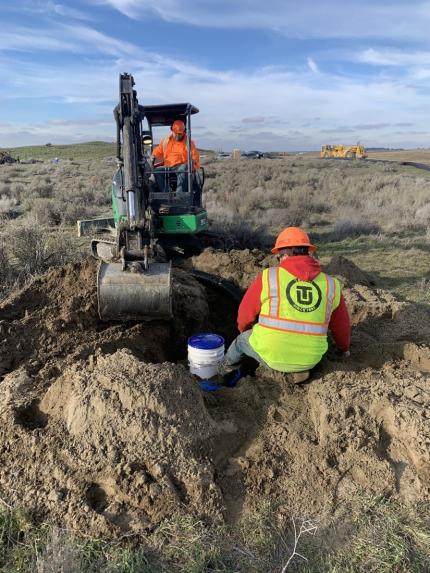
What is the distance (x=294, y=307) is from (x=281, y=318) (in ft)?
0.48

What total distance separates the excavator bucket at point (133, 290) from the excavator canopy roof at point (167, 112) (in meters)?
5.03

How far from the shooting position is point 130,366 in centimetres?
380

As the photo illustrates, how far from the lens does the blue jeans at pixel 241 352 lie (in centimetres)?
451

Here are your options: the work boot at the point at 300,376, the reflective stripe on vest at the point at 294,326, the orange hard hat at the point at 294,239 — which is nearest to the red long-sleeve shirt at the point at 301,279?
the orange hard hat at the point at 294,239

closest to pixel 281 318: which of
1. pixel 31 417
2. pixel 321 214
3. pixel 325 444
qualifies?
pixel 325 444

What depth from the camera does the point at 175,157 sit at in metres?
9.05

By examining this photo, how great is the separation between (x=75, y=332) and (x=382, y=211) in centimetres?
1396

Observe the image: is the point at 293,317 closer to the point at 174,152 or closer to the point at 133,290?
the point at 133,290

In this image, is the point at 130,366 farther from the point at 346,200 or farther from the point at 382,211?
the point at 346,200

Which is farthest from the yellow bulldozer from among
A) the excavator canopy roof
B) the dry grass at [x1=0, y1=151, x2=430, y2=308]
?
the excavator canopy roof

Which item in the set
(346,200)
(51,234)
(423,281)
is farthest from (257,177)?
(423,281)

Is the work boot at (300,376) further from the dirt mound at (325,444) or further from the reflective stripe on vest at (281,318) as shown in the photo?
the reflective stripe on vest at (281,318)

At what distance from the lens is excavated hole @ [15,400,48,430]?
3.65 meters

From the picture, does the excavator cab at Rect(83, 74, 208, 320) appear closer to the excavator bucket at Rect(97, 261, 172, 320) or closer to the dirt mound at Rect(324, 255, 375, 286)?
the excavator bucket at Rect(97, 261, 172, 320)
